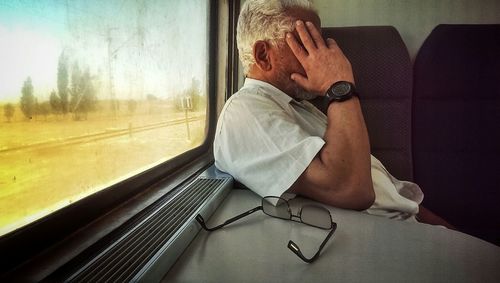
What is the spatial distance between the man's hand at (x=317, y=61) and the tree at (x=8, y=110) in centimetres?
74

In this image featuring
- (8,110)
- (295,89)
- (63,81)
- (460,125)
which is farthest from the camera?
(460,125)

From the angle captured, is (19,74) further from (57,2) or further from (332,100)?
(332,100)

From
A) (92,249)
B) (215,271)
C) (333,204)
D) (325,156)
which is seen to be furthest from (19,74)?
(333,204)

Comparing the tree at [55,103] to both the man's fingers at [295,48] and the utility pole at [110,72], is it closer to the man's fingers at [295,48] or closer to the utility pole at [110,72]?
the utility pole at [110,72]

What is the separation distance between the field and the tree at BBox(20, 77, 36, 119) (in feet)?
0.04

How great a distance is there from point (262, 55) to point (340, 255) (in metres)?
0.68

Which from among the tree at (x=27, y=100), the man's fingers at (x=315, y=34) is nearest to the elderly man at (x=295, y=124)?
the man's fingers at (x=315, y=34)

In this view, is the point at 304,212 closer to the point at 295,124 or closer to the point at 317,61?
the point at 295,124

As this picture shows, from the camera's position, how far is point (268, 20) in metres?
0.95

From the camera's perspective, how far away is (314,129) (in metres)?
1.02

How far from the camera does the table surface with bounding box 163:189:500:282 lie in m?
0.50

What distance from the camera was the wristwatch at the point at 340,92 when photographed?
0.84 m

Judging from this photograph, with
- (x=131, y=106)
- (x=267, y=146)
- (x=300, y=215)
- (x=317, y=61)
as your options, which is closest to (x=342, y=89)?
(x=317, y=61)

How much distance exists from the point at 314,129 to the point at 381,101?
1.90 feet
